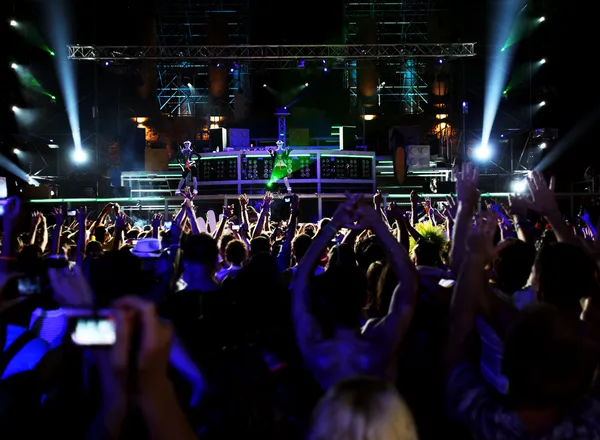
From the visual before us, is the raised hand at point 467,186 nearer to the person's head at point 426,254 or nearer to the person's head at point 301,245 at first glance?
the person's head at point 426,254

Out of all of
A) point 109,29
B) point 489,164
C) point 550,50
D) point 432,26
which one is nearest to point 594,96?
point 550,50

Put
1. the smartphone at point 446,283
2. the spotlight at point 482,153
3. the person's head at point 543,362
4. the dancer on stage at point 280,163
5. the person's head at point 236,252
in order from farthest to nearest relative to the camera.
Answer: the spotlight at point 482,153, the dancer on stage at point 280,163, the person's head at point 236,252, the smartphone at point 446,283, the person's head at point 543,362

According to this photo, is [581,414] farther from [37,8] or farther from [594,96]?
[37,8]

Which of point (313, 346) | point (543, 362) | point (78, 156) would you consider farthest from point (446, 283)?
point (78, 156)

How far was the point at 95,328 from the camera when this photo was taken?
1.32 metres

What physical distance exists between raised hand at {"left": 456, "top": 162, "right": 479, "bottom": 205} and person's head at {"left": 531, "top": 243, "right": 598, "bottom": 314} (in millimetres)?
610

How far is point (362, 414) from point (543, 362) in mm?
573

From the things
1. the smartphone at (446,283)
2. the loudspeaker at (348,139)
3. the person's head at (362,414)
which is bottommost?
the person's head at (362,414)

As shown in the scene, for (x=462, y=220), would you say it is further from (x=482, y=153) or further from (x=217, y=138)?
(x=217, y=138)

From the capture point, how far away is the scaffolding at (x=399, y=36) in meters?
25.9

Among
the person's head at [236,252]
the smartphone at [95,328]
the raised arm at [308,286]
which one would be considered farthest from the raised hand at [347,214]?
the person's head at [236,252]

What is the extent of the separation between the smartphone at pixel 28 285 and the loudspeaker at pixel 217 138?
21.8 meters

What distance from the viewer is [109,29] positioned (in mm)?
23875

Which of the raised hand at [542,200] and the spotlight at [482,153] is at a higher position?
the spotlight at [482,153]
